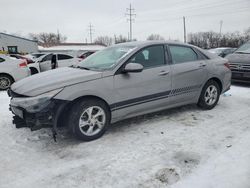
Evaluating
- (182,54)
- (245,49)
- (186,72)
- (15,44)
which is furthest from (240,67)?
(15,44)

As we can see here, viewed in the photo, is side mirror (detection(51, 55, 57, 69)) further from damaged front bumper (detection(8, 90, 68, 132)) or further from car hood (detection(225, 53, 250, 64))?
damaged front bumper (detection(8, 90, 68, 132))

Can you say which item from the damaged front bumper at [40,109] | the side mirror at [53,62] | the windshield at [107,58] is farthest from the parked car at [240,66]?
the side mirror at [53,62]

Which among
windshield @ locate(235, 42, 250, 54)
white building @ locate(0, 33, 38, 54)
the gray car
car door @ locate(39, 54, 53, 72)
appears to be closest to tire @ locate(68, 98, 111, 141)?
the gray car

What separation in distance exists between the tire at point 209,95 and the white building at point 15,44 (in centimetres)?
3930

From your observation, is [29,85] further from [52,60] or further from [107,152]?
[52,60]

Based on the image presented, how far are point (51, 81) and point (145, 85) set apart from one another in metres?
1.60

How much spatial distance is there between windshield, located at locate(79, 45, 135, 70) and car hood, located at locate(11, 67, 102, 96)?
0.34 metres

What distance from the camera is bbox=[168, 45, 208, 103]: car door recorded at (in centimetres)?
504

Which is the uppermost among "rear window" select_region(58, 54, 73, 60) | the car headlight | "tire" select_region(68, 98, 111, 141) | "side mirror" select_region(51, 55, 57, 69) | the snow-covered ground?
"rear window" select_region(58, 54, 73, 60)

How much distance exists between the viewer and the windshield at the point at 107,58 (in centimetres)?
450

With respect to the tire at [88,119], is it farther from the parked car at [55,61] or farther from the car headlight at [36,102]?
the parked car at [55,61]

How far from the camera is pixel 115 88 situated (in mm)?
4230

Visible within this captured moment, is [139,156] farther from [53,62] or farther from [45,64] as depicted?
[45,64]

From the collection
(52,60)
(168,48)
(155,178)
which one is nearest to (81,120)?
(155,178)
